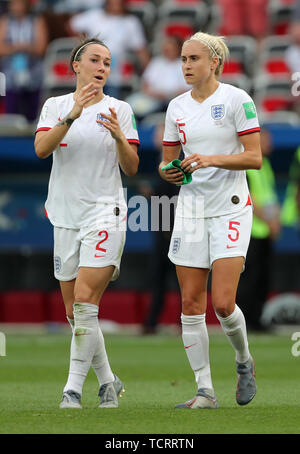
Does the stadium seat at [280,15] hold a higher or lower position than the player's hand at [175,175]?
higher

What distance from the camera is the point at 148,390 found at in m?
8.96

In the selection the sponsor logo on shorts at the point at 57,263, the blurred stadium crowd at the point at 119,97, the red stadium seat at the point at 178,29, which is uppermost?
the red stadium seat at the point at 178,29

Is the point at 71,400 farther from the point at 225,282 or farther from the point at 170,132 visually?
the point at 170,132

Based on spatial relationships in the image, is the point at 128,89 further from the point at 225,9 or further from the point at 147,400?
the point at 147,400

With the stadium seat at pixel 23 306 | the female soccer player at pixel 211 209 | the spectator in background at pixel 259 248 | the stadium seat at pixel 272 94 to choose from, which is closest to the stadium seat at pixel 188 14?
the stadium seat at pixel 272 94

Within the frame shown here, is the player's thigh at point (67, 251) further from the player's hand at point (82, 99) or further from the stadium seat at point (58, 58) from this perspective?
the stadium seat at point (58, 58)

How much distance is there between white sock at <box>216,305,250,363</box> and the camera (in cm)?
743

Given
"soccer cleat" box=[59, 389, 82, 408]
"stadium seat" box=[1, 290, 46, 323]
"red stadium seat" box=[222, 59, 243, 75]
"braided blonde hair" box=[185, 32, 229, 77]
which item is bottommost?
"soccer cleat" box=[59, 389, 82, 408]

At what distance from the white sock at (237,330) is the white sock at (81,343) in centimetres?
87

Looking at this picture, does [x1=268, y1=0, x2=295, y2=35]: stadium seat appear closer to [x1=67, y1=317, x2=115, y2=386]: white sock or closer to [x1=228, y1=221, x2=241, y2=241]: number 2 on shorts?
[x1=228, y1=221, x2=241, y2=241]: number 2 on shorts

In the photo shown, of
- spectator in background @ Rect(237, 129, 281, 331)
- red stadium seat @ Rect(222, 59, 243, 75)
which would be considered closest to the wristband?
spectator in background @ Rect(237, 129, 281, 331)

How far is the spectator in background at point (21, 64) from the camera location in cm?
1647

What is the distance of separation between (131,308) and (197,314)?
28.6 feet

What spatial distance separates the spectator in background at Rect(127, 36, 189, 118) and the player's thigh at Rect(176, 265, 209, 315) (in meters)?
8.60
